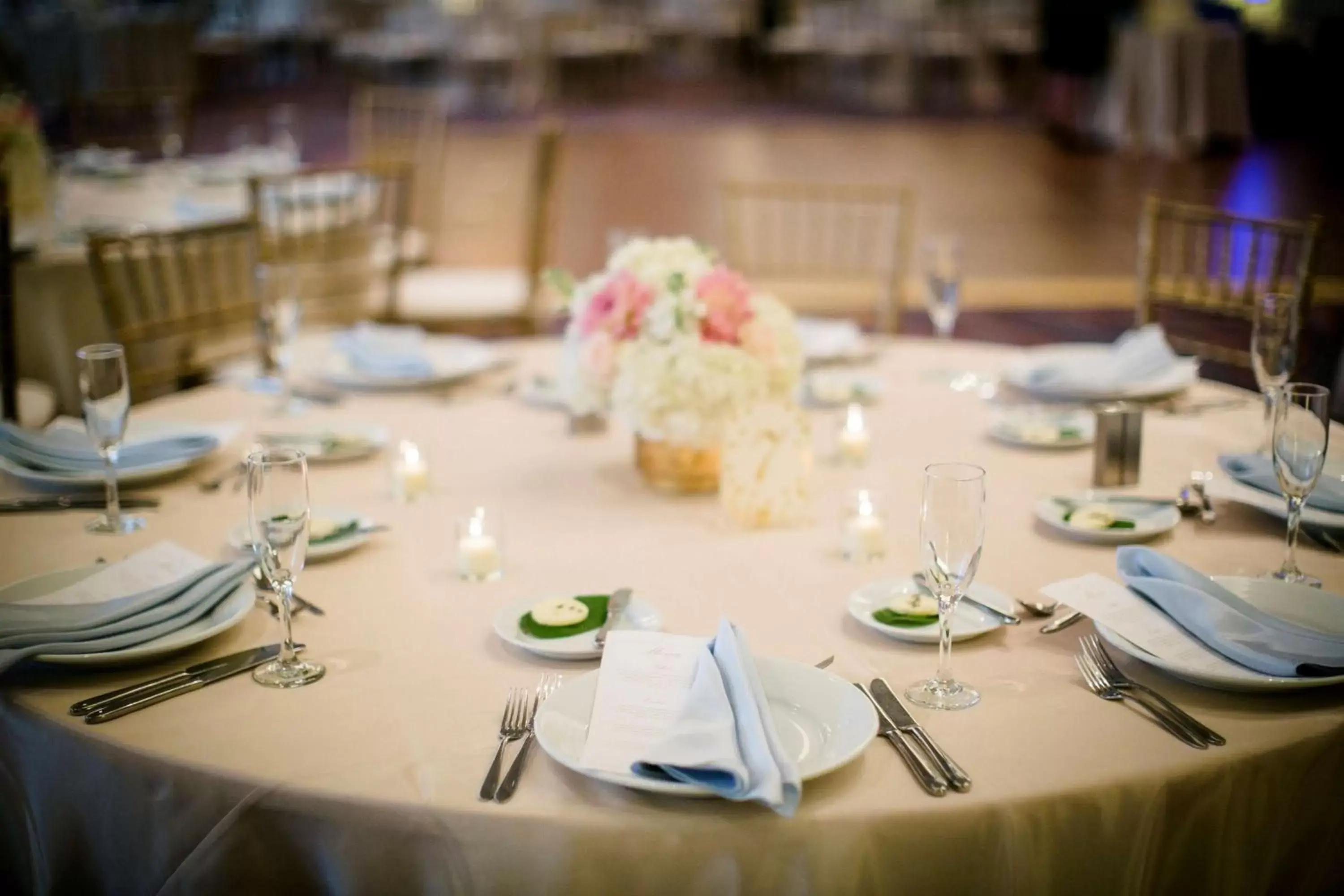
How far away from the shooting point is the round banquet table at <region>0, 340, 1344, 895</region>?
109 cm

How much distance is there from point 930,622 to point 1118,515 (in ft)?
1.47

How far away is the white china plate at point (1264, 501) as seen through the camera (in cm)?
168

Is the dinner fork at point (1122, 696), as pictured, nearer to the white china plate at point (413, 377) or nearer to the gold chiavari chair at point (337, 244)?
the white china plate at point (413, 377)

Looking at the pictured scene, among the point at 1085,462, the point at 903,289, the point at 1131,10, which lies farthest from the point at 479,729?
the point at 1131,10

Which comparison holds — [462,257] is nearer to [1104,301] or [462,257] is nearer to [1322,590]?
[1104,301]

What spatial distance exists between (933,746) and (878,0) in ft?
44.3

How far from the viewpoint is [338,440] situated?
7.04 feet

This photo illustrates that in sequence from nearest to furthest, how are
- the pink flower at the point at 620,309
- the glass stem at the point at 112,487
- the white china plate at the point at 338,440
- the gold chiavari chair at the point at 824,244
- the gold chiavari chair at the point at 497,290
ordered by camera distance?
1. the glass stem at the point at 112,487
2. the pink flower at the point at 620,309
3. the white china plate at the point at 338,440
4. the gold chiavari chair at the point at 824,244
5. the gold chiavari chair at the point at 497,290

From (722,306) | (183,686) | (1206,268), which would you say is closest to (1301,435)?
(722,306)

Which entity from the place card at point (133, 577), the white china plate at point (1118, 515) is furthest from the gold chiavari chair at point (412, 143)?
the white china plate at point (1118, 515)

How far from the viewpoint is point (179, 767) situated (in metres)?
1.18

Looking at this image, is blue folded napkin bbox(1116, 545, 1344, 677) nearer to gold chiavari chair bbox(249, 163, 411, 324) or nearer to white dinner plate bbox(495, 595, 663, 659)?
white dinner plate bbox(495, 595, 663, 659)

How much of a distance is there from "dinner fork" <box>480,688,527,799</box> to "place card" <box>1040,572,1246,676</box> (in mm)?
571

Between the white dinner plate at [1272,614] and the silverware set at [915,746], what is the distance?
0.85ft
